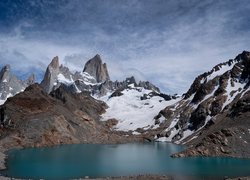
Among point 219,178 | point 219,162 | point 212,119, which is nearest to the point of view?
point 219,178

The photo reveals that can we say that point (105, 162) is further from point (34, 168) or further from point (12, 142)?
point (12, 142)

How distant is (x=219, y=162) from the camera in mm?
116500

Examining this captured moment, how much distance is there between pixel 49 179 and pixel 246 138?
8074 centimetres

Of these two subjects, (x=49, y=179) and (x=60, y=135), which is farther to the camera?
(x=60, y=135)

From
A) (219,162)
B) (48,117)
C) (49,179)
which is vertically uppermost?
(48,117)

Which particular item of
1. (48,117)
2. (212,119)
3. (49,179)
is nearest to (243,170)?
(49,179)

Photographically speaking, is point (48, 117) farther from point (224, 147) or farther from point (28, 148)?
point (224, 147)


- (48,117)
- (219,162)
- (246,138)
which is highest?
(48,117)

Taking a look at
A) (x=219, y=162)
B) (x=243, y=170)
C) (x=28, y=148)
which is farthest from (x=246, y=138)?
(x=28, y=148)

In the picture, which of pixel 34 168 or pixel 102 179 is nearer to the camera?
pixel 102 179

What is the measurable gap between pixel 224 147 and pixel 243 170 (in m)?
38.2

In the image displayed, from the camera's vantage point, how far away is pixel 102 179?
85312mm

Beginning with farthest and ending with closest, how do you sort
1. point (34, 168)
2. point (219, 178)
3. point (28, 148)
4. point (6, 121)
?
point (6, 121)
point (28, 148)
point (34, 168)
point (219, 178)

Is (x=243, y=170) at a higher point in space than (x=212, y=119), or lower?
lower
